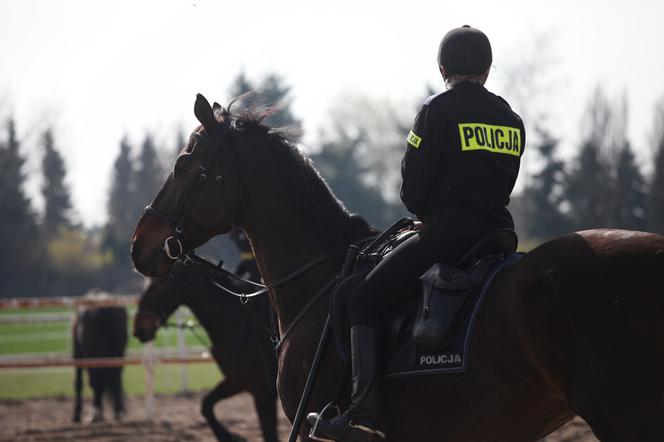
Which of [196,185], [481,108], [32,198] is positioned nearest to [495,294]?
[481,108]

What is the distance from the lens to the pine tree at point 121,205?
58.5 meters

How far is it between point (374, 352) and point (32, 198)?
172 ft

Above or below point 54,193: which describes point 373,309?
below

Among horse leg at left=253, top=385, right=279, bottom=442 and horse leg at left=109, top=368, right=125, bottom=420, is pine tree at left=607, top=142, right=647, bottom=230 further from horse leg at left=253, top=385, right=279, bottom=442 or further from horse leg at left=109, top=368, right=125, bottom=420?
horse leg at left=253, top=385, right=279, bottom=442

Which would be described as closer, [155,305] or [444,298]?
[444,298]

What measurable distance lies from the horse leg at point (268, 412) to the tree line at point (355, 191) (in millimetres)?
26494

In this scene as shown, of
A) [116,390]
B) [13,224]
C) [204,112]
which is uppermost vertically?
[13,224]

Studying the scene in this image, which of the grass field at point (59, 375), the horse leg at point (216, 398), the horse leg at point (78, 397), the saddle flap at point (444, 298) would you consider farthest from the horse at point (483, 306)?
the horse leg at point (78, 397)

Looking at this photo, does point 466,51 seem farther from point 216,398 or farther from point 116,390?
point 116,390

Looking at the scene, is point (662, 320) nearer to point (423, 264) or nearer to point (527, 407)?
point (527, 407)

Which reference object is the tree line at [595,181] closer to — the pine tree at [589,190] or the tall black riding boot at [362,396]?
the pine tree at [589,190]

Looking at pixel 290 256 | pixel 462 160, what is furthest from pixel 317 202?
pixel 462 160

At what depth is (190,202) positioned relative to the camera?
16.0 feet

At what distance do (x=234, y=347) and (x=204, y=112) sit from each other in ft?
14.0
